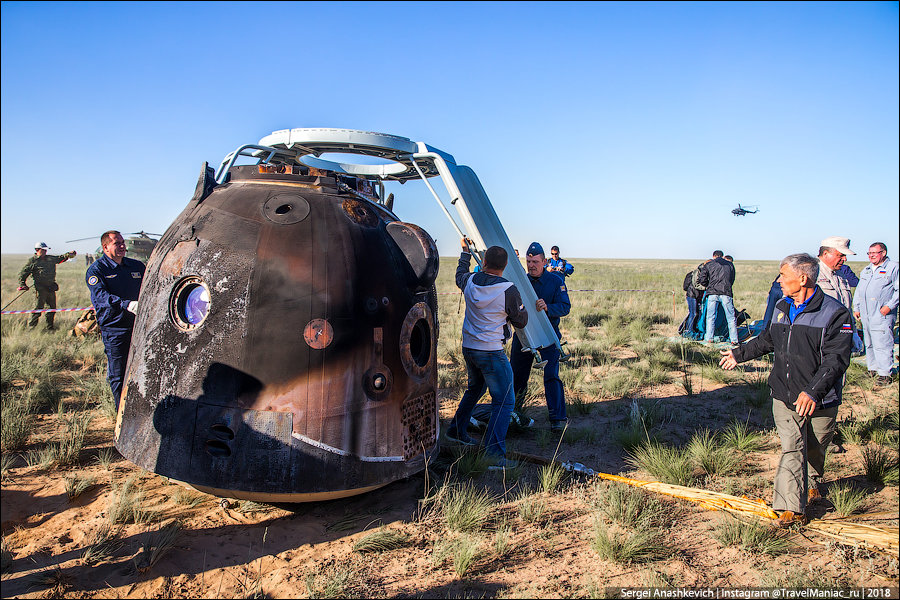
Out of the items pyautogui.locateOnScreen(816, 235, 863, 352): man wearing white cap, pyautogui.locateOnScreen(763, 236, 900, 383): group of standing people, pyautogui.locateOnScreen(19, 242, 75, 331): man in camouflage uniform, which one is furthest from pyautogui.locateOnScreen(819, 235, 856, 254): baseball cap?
pyautogui.locateOnScreen(19, 242, 75, 331): man in camouflage uniform

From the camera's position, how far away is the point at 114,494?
451cm

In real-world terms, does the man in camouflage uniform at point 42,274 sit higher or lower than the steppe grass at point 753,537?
higher

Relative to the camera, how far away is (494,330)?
526 cm

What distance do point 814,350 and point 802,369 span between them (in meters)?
0.17

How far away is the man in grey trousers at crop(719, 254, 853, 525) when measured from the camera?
409 centimetres

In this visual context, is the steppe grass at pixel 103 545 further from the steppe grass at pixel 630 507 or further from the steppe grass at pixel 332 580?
the steppe grass at pixel 630 507

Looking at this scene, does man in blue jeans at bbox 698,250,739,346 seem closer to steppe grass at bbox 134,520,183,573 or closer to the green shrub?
the green shrub

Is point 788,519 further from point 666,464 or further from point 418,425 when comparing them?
point 418,425

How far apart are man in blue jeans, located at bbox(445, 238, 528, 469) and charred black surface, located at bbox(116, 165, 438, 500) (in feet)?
3.39

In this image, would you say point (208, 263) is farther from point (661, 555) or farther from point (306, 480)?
point (661, 555)

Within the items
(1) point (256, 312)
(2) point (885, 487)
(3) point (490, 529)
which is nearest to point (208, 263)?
(1) point (256, 312)

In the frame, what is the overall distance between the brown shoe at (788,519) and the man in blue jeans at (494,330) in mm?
2309

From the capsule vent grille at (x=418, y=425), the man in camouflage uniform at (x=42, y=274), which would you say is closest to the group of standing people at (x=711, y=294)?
the capsule vent grille at (x=418, y=425)

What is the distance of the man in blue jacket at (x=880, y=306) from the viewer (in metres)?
8.84
